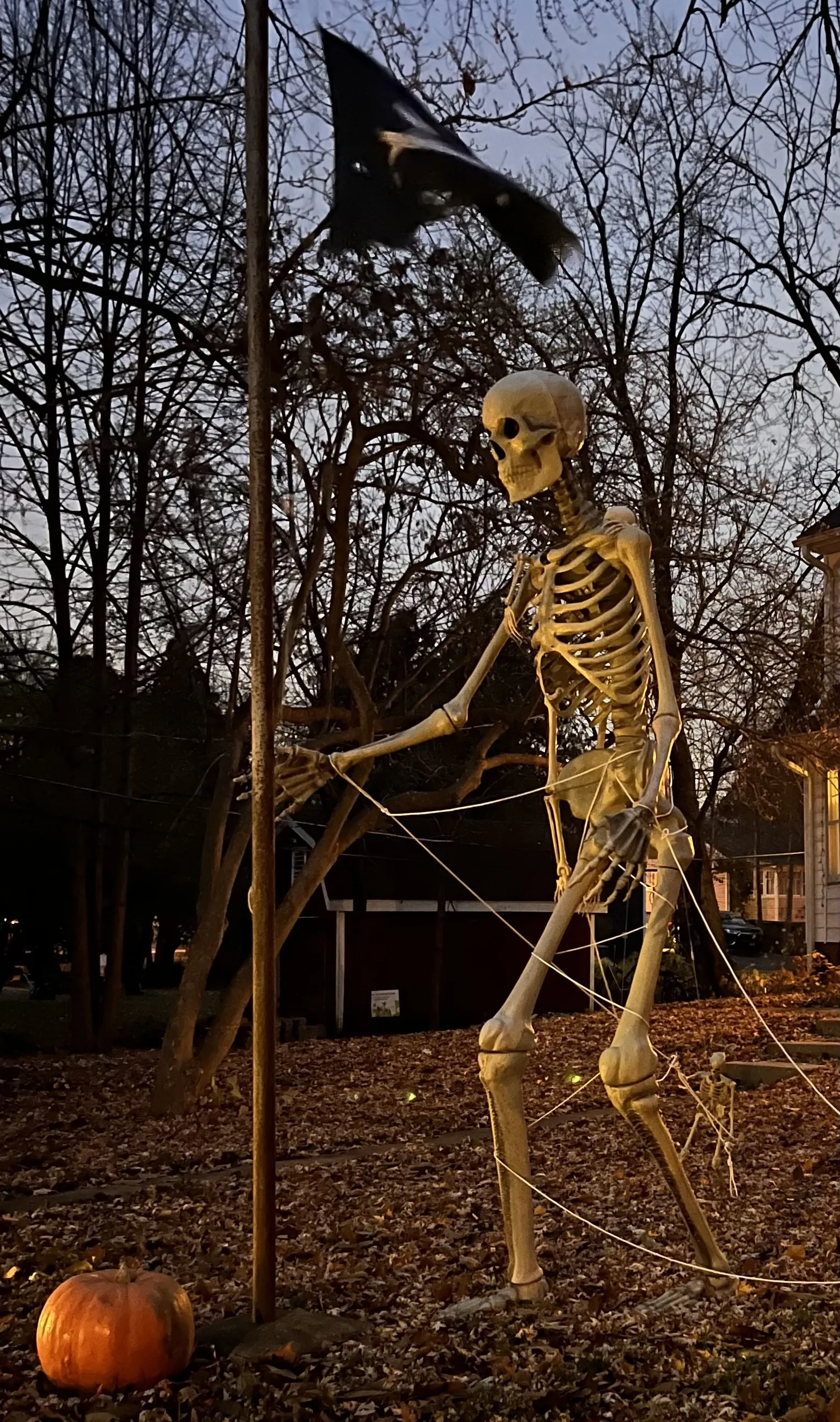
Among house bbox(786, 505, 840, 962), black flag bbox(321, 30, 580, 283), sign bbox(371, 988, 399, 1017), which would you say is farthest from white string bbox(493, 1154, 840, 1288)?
sign bbox(371, 988, 399, 1017)

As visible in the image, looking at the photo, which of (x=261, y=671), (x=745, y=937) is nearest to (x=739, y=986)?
(x=261, y=671)

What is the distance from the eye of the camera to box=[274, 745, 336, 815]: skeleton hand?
18.6ft

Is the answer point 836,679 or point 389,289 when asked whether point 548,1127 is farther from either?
point 836,679

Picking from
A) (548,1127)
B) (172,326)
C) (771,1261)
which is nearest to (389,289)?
(172,326)

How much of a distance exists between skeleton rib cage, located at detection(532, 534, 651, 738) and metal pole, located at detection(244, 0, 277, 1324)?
124 centimetres

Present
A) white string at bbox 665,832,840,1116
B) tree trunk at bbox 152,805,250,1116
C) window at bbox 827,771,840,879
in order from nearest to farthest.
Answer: white string at bbox 665,832,840,1116
tree trunk at bbox 152,805,250,1116
window at bbox 827,771,840,879

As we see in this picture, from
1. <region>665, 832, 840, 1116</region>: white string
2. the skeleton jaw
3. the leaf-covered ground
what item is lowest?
the leaf-covered ground

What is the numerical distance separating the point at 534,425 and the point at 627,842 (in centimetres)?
185

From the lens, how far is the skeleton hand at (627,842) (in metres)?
4.81

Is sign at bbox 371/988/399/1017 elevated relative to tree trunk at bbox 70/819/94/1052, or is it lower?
lower

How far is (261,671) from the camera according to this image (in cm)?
520

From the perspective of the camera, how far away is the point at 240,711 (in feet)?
42.1

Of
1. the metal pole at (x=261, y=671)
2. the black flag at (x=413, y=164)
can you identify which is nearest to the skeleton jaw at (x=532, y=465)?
the metal pole at (x=261, y=671)

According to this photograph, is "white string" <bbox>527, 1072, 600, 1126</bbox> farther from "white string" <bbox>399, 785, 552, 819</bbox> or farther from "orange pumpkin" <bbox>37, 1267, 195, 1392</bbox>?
"orange pumpkin" <bbox>37, 1267, 195, 1392</bbox>
